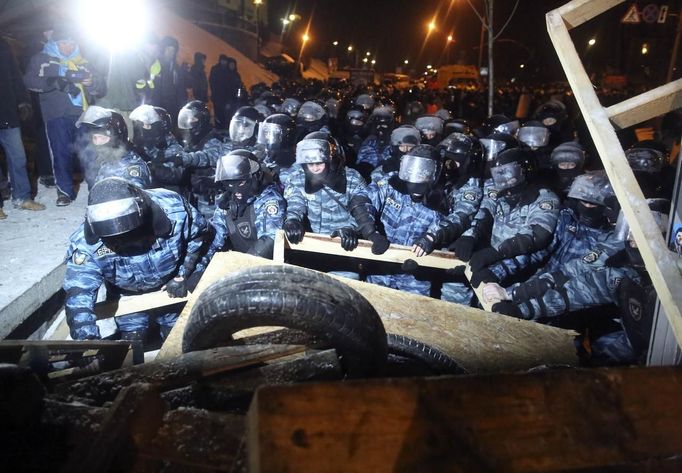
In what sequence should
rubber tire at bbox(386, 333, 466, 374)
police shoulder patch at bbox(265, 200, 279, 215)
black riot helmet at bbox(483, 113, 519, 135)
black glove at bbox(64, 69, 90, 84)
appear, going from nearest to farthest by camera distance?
rubber tire at bbox(386, 333, 466, 374), police shoulder patch at bbox(265, 200, 279, 215), black glove at bbox(64, 69, 90, 84), black riot helmet at bbox(483, 113, 519, 135)

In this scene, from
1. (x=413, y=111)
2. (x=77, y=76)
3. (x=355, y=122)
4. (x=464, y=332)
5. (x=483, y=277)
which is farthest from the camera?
(x=413, y=111)

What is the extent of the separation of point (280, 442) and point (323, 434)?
4.1 inches

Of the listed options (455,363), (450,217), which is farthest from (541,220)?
(455,363)

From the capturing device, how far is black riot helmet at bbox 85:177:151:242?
3.44 meters

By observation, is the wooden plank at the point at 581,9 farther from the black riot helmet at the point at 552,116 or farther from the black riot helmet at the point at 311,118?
the black riot helmet at the point at 552,116

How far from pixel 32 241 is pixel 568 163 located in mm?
7666

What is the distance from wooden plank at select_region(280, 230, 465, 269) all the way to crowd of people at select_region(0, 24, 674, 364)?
88 mm

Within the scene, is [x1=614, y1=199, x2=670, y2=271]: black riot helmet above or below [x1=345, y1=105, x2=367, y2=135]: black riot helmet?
below

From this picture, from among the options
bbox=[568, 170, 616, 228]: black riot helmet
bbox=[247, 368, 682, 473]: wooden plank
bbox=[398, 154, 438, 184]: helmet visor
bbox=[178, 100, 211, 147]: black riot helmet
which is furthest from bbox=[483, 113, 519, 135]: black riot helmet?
bbox=[247, 368, 682, 473]: wooden plank

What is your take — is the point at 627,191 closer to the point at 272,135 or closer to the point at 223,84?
the point at 272,135

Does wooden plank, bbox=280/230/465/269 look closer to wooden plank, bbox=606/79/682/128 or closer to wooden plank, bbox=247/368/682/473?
wooden plank, bbox=606/79/682/128

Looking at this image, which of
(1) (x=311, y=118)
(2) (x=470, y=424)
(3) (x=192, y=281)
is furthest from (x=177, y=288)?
(1) (x=311, y=118)

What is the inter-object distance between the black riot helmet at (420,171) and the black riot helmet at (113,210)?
10.0ft

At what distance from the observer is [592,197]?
452 centimetres
